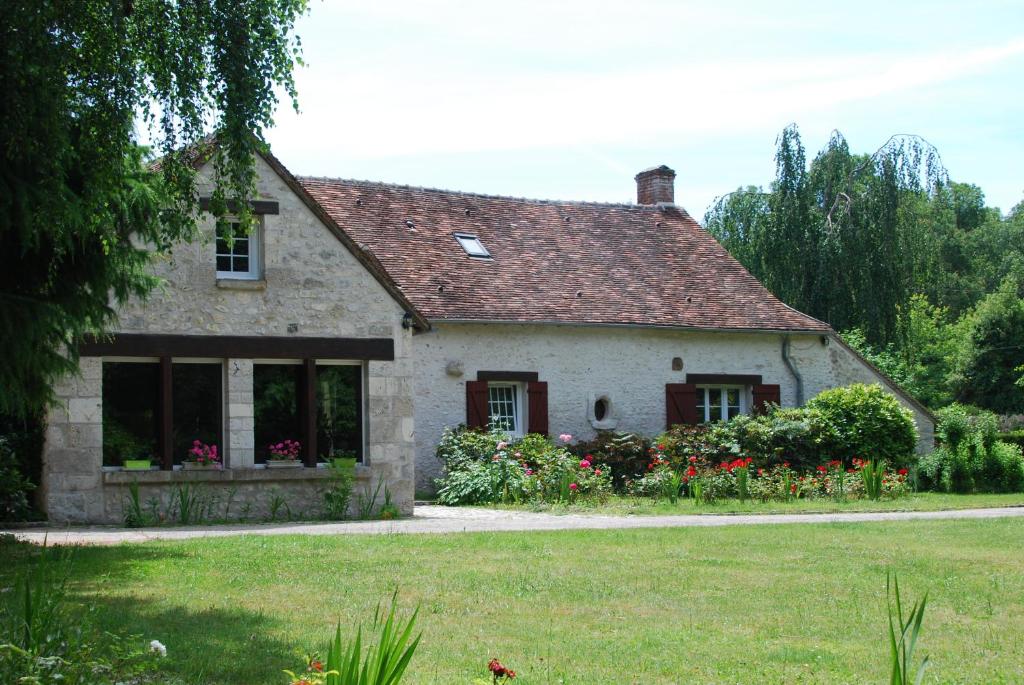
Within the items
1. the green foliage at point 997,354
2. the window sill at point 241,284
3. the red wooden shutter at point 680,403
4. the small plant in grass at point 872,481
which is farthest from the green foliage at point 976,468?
the green foliage at point 997,354

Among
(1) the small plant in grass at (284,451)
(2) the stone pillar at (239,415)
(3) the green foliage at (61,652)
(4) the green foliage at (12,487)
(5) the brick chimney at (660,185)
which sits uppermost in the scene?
(5) the brick chimney at (660,185)

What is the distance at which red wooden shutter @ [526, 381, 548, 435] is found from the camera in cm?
2078

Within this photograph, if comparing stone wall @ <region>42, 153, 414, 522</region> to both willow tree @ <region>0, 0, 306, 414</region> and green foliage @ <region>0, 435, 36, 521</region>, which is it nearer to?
green foliage @ <region>0, 435, 36, 521</region>

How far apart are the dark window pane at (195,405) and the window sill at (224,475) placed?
1.39 feet

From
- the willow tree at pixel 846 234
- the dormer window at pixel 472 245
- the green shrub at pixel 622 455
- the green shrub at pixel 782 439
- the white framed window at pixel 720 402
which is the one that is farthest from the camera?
the willow tree at pixel 846 234

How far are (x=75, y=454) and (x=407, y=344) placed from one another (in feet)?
14.9

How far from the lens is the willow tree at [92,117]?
8633 millimetres

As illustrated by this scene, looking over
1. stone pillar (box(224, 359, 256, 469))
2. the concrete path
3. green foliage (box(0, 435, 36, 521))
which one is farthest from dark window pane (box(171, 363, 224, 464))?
green foliage (box(0, 435, 36, 521))

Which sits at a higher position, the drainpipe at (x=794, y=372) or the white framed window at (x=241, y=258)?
the white framed window at (x=241, y=258)

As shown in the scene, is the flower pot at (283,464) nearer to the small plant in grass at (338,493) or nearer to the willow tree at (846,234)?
the small plant in grass at (338,493)

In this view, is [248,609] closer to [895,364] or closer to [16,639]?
[16,639]

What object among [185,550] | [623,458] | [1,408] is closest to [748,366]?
[623,458]

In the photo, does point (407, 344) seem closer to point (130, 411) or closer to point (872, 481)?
point (130, 411)

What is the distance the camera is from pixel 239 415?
623 inches
